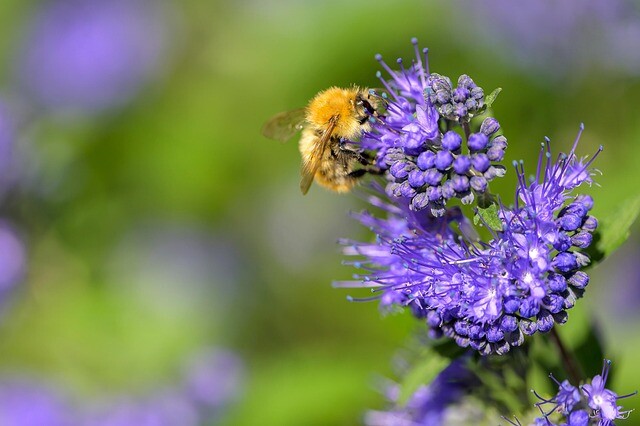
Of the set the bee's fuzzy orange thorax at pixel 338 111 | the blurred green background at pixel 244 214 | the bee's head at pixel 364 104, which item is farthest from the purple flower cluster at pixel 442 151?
the blurred green background at pixel 244 214

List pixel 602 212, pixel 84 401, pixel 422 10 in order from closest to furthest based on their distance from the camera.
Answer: pixel 602 212 → pixel 84 401 → pixel 422 10

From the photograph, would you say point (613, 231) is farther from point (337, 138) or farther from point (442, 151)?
point (337, 138)

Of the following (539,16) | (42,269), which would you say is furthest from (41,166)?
(539,16)

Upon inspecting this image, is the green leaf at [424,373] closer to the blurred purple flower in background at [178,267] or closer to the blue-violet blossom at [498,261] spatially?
the blue-violet blossom at [498,261]

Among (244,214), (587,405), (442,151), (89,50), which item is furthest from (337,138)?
(89,50)

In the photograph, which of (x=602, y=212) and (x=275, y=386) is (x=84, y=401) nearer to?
(x=275, y=386)

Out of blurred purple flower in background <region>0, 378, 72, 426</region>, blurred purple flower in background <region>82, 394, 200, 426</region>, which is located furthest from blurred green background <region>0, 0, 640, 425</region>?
blurred purple flower in background <region>82, 394, 200, 426</region>

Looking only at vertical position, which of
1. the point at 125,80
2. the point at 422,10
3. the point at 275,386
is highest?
the point at 125,80
